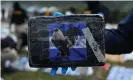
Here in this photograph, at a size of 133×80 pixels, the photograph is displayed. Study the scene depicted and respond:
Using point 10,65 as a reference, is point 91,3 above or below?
above

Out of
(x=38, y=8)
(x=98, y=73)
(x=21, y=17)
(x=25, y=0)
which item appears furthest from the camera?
(x=38, y=8)

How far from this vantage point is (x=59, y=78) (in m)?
2.85

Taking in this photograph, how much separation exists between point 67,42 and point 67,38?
1 cm

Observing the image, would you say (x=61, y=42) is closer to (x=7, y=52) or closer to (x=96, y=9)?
(x=96, y=9)

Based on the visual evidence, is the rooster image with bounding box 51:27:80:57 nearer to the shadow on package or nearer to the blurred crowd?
the shadow on package

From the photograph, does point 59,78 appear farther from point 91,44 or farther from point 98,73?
point 91,44

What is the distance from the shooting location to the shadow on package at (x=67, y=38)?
1101 millimetres

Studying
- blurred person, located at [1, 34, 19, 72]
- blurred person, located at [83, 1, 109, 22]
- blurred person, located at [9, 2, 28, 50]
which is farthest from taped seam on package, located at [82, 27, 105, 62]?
blurred person, located at [9, 2, 28, 50]

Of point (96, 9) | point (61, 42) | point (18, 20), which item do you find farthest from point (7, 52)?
point (61, 42)

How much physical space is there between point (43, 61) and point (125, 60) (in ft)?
9.01

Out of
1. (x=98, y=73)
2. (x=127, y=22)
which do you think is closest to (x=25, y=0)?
(x=98, y=73)

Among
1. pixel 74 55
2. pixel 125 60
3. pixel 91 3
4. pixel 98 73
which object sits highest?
pixel 74 55

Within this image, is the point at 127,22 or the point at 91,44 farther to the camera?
the point at 127,22

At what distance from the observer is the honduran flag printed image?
1.10 meters
